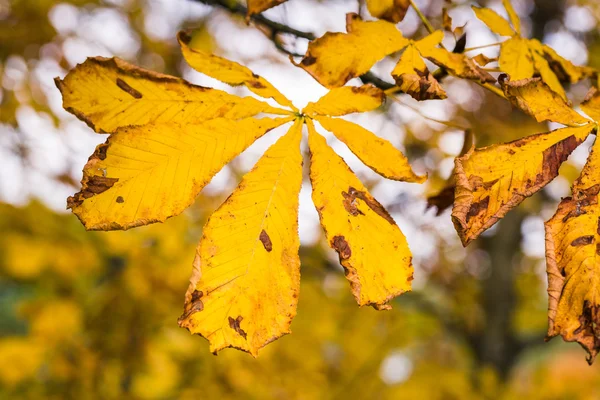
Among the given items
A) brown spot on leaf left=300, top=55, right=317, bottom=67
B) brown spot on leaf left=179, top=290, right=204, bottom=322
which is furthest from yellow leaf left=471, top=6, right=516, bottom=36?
brown spot on leaf left=179, top=290, right=204, bottom=322

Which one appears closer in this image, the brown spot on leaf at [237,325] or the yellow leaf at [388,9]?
the brown spot on leaf at [237,325]

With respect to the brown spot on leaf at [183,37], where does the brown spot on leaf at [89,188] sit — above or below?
below


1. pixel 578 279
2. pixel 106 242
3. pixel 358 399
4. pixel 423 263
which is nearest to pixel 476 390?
pixel 358 399

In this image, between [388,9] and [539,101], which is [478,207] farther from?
[388,9]

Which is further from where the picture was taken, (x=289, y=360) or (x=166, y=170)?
(x=289, y=360)

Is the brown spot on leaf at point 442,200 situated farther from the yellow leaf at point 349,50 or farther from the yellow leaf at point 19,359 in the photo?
the yellow leaf at point 19,359

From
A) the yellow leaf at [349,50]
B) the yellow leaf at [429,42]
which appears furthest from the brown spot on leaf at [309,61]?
the yellow leaf at [429,42]

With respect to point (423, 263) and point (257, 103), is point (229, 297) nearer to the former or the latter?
point (257, 103)
